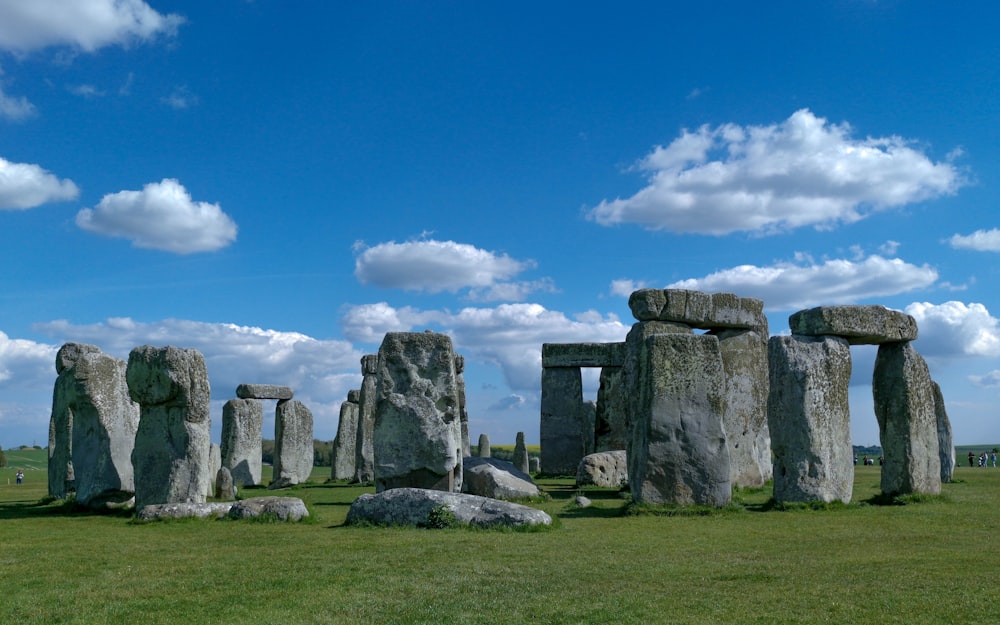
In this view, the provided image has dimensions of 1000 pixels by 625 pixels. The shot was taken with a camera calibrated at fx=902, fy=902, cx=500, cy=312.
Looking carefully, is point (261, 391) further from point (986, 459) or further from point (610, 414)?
point (986, 459)

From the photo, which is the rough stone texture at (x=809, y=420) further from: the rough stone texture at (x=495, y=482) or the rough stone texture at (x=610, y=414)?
the rough stone texture at (x=610, y=414)

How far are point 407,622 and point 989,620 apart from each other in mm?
3863

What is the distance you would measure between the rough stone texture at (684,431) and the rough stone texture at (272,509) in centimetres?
467

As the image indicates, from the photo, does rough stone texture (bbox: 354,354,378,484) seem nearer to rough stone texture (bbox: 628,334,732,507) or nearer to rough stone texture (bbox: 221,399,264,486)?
rough stone texture (bbox: 221,399,264,486)

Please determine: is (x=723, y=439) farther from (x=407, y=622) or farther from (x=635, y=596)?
(x=407, y=622)

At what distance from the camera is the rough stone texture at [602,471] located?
1897 cm

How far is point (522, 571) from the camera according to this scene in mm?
7859

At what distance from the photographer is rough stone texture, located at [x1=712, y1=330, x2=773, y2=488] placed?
18641mm

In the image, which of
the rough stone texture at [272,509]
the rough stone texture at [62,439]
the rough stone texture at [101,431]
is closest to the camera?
the rough stone texture at [272,509]

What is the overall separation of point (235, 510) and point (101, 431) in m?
4.29

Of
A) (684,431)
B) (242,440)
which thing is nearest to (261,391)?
(242,440)

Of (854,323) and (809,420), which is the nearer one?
(809,420)

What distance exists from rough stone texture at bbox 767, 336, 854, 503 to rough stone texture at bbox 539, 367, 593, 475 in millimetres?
12673

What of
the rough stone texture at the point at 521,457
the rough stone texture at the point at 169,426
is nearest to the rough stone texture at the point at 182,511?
the rough stone texture at the point at 169,426
